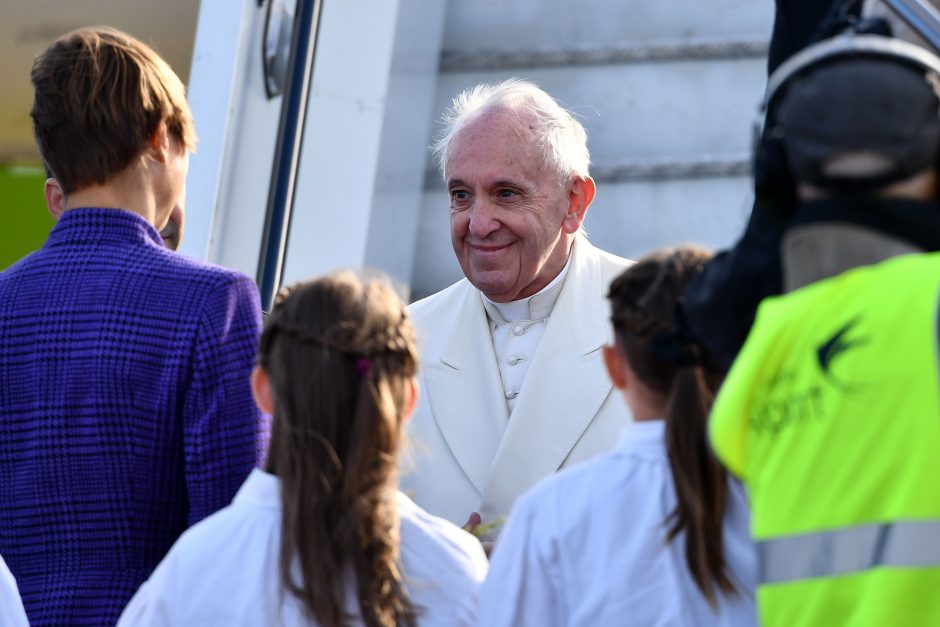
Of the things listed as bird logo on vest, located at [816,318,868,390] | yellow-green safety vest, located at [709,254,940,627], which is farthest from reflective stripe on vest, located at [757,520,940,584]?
bird logo on vest, located at [816,318,868,390]

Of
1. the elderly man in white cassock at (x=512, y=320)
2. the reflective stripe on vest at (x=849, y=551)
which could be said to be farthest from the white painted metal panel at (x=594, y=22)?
the reflective stripe on vest at (x=849, y=551)

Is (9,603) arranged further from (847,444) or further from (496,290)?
(496,290)

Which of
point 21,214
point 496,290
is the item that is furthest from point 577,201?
point 21,214

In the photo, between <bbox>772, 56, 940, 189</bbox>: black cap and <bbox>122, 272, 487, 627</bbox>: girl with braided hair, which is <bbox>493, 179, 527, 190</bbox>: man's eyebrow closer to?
<bbox>122, 272, 487, 627</bbox>: girl with braided hair

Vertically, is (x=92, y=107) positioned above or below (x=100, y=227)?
above

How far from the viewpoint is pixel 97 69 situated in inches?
77.0

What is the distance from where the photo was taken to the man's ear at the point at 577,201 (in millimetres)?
3283

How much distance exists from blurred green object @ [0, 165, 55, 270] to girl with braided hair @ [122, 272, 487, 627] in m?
4.47

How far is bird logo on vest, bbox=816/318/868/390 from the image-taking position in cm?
132

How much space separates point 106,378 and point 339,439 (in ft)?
1.04

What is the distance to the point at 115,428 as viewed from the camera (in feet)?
6.13

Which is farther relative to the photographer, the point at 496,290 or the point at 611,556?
the point at 496,290

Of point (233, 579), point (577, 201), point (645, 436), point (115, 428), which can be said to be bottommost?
point (233, 579)

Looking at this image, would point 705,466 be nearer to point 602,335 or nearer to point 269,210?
point 602,335
